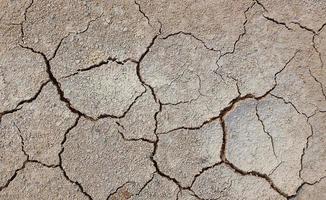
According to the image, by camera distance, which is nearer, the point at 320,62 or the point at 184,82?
the point at 184,82

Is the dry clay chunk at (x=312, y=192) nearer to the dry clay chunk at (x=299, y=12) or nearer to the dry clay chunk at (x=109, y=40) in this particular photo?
the dry clay chunk at (x=299, y=12)

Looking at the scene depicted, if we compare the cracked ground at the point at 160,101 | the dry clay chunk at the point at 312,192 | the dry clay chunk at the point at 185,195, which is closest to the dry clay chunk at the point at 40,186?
the cracked ground at the point at 160,101

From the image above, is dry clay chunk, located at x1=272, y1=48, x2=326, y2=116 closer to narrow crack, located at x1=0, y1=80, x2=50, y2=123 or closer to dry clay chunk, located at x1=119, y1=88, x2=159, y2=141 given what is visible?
dry clay chunk, located at x1=119, y1=88, x2=159, y2=141

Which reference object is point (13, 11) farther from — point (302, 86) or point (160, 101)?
point (302, 86)

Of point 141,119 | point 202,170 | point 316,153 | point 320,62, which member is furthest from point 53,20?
point 316,153

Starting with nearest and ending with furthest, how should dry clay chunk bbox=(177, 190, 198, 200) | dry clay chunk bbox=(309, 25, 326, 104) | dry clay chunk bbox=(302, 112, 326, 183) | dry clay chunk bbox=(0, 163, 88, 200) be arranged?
dry clay chunk bbox=(0, 163, 88, 200), dry clay chunk bbox=(177, 190, 198, 200), dry clay chunk bbox=(302, 112, 326, 183), dry clay chunk bbox=(309, 25, 326, 104)

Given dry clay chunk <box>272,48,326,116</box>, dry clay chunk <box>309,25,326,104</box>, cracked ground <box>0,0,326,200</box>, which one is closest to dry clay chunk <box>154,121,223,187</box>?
cracked ground <box>0,0,326,200</box>

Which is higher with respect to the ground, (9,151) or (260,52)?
(260,52)
